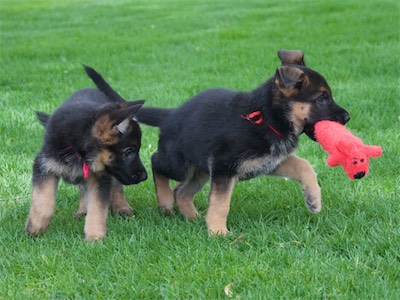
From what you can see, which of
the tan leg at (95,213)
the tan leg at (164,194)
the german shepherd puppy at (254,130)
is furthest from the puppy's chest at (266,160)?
the tan leg at (95,213)

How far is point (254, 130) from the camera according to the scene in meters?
4.88

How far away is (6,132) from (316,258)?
15.3 ft

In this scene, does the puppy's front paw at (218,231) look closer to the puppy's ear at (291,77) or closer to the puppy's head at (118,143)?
the puppy's head at (118,143)

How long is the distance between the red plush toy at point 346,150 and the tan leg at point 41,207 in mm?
1919

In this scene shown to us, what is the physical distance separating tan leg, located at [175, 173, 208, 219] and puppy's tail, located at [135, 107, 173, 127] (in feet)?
1.80

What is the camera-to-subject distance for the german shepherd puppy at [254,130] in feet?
15.7

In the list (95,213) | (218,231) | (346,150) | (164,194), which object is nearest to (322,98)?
(346,150)

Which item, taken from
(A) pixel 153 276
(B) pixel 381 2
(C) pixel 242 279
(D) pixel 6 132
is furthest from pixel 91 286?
(B) pixel 381 2

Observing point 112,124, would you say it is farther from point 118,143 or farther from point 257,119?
point 257,119

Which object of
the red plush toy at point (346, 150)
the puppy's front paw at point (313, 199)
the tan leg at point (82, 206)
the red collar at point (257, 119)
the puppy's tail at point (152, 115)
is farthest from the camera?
the puppy's tail at point (152, 115)

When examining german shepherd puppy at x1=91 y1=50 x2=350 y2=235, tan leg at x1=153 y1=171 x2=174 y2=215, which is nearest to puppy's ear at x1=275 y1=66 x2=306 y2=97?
german shepherd puppy at x1=91 y1=50 x2=350 y2=235

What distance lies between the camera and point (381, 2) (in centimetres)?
1936

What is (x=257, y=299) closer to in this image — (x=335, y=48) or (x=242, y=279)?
(x=242, y=279)

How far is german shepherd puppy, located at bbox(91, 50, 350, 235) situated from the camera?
15.7 feet
